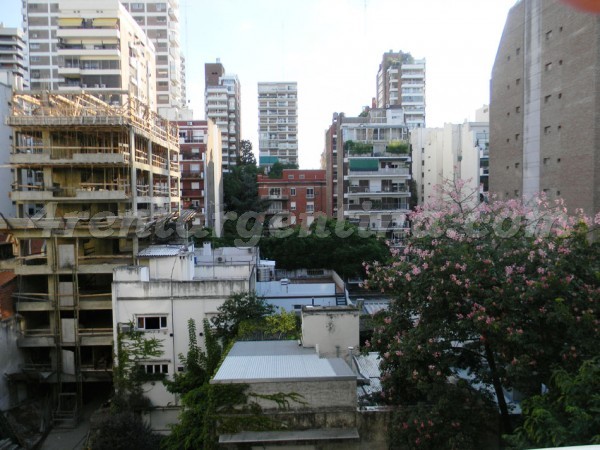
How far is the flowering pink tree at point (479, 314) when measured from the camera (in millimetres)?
7664

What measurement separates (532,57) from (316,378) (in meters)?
20.9

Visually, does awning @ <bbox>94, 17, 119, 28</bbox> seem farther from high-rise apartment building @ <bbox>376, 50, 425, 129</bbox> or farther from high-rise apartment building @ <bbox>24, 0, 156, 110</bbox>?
high-rise apartment building @ <bbox>376, 50, 425, 129</bbox>

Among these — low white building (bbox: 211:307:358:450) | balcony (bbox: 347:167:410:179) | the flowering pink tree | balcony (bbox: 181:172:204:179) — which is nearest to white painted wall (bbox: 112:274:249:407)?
low white building (bbox: 211:307:358:450)

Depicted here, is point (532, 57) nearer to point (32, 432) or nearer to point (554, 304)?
point (554, 304)

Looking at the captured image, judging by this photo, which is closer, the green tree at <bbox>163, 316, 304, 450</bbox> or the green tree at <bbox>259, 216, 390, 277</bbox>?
the green tree at <bbox>163, 316, 304, 450</bbox>

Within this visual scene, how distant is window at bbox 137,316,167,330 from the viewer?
15180mm

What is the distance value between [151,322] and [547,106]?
1890 cm

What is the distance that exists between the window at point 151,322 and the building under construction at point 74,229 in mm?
3100

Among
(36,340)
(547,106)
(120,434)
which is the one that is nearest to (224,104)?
(547,106)

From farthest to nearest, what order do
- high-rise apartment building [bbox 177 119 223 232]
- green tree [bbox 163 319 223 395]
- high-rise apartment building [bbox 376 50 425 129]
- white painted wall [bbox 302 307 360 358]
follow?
high-rise apartment building [bbox 376 50 425 129] → high-rise apartment building [bbox 177 119 223 232] → green tree [bbox 163 319 223 395] → white painted wall [bbox 302 307 360 358]

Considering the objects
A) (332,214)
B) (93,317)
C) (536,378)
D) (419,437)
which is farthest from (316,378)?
(332,214)

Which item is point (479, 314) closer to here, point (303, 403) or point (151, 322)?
point (303, 403)

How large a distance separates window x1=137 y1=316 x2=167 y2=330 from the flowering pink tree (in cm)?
761

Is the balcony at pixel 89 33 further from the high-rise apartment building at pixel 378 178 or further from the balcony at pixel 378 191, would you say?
the balcony at pixel 378 191
